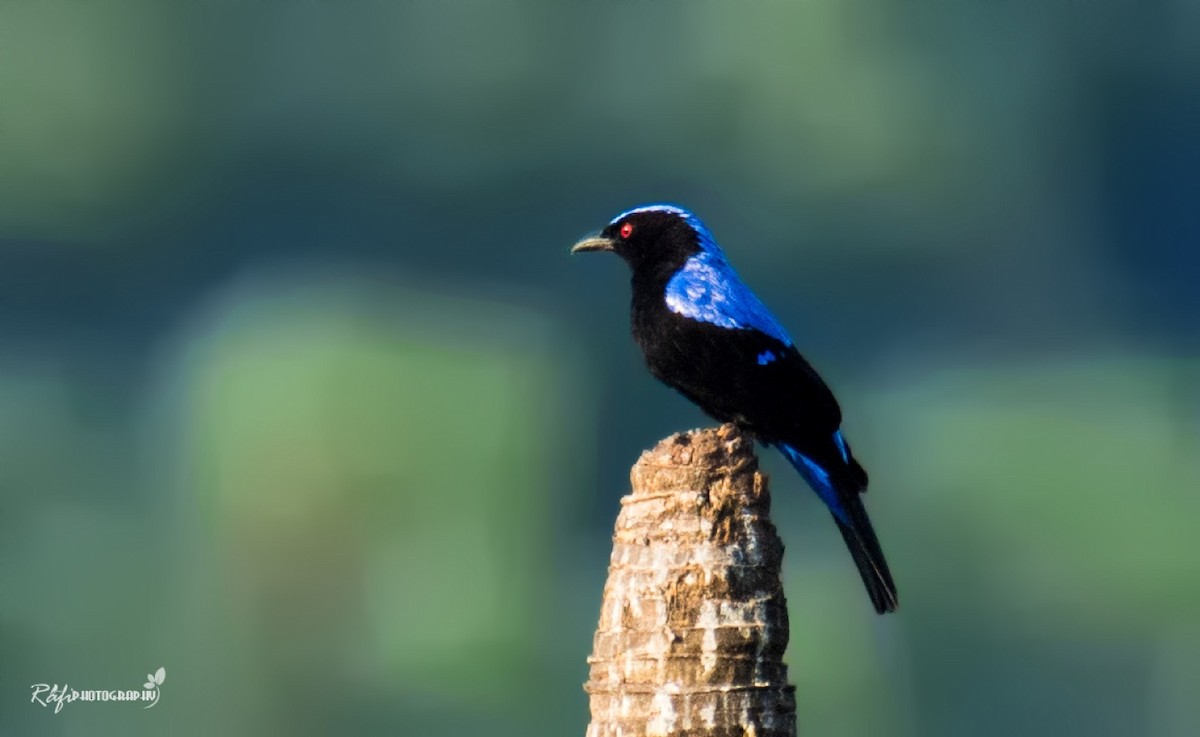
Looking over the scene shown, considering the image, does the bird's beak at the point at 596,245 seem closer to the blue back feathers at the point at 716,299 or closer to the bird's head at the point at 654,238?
the bird's head at the point at 654,238

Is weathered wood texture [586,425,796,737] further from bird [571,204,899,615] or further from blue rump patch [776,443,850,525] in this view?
blue rump patch [776,443,850,525]

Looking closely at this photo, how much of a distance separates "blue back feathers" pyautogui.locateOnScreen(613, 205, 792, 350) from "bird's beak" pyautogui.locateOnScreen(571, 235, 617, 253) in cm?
77

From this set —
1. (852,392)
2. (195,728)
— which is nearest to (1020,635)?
(852,392)

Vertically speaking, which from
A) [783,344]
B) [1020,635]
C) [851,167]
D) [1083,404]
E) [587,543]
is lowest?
[783,344]

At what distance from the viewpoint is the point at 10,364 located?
5684 cm

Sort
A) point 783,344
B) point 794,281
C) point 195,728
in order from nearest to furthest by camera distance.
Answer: point 783,344 < point 195,728 < point 794,281

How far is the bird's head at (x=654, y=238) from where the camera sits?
12680 millimetres

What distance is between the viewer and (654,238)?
12938mm

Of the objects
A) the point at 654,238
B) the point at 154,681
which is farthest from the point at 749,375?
the point at 154,681

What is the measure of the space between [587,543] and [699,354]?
39211 millimetres

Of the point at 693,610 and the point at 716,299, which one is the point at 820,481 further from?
the point at 693,610

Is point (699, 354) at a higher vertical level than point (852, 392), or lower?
lower

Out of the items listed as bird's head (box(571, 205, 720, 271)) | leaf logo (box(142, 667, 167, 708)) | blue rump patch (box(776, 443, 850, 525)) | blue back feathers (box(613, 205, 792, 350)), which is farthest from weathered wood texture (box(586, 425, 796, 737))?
leaf logo (box(142, 667, 167, 708))

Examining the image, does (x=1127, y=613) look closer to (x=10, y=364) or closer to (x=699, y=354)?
(x=10, y=364)
